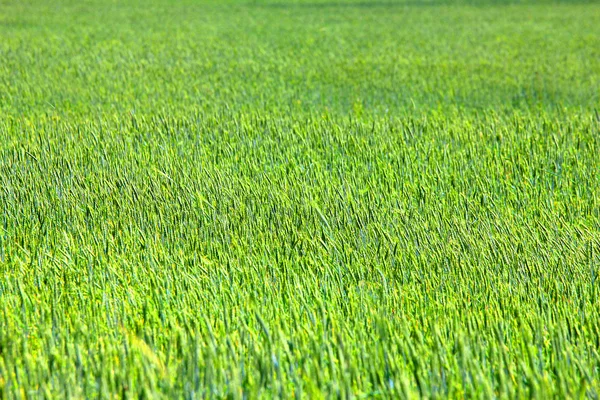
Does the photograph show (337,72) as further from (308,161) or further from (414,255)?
(414,255)

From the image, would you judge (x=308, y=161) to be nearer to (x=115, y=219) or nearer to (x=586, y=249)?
(x=115, y=219)

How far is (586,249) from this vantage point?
8.93 ft

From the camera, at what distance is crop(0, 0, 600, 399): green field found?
5.92ft

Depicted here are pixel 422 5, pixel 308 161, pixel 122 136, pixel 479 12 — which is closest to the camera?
pixel 308 161

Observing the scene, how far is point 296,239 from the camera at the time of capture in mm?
2771

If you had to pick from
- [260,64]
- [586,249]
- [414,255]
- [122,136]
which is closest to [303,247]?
[414,255]

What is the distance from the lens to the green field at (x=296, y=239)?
180 cm

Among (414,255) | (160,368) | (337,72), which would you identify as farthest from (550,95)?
(160,368)

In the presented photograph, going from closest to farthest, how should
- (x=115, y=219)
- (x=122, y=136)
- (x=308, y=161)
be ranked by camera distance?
(x=115, y=219) → (x=308, y=161) → (x=122, y=136)

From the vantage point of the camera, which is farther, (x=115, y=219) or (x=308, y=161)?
(x=308, y=161)

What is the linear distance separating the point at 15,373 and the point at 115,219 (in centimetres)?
121

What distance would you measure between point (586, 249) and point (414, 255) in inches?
25.3

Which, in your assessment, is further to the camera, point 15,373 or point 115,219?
point 115,219

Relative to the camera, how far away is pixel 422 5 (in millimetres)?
19609
